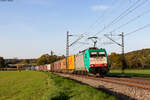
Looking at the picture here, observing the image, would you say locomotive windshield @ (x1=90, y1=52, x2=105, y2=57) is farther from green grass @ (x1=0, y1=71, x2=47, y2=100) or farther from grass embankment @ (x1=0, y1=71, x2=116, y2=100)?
grass embankment @ (x1=0, y1=71, x2=116, y2=100)

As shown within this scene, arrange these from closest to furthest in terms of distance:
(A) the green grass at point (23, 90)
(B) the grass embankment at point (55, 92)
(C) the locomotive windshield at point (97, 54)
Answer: (B) the grass embankment at point (55, 92), (A) the green grass at point (23, 90), (C) the locomotive windshield at point (97, 54)

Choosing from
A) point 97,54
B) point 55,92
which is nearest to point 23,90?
point 55,92

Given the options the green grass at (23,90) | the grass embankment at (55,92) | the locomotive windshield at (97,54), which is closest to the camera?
the grass embankment at (55,92)

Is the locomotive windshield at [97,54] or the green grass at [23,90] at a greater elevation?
the locomotive windshield at [97,54]

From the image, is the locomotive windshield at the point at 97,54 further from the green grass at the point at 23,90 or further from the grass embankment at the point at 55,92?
the grass embankment at the point at 55,92

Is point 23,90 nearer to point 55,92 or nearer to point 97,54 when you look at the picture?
point 55,92

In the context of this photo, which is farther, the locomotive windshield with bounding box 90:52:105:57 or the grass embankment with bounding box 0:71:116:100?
the locomotive windshield with bounding box 90:52:105:57

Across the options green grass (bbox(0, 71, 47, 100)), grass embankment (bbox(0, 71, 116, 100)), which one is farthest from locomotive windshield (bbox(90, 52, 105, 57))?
grass embankment (bbox(0, 71, 116, 100))

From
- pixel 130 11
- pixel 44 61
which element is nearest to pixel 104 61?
pixel 130 11

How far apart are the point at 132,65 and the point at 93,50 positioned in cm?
4052

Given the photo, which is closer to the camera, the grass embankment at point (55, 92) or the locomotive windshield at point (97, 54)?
the grass embankment at point (55, 92)

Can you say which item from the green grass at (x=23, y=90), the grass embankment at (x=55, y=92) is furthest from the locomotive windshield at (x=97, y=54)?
the grass embankment at (x=55, y=92)

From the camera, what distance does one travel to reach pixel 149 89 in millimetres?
12078

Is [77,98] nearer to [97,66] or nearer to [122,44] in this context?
[97,66]
